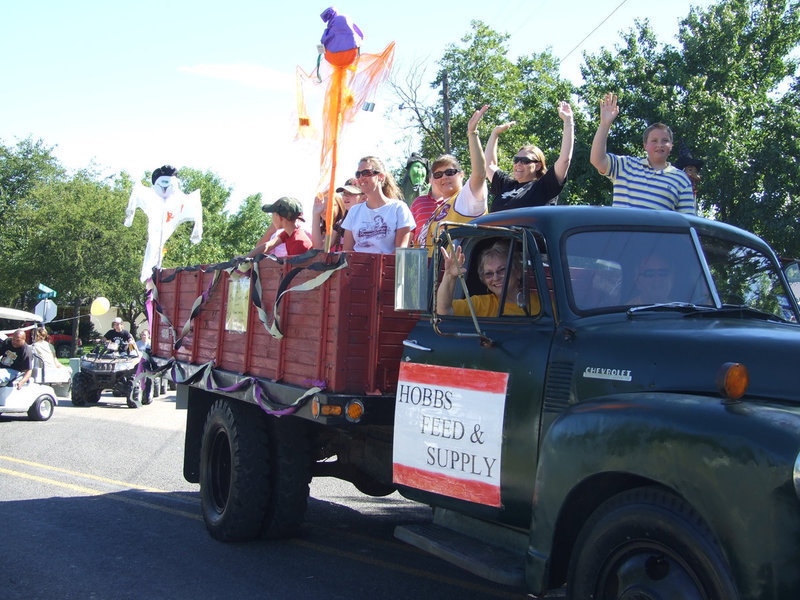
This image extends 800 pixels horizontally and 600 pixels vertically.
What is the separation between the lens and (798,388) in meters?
2.94

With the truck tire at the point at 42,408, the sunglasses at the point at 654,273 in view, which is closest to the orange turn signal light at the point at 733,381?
the sunglasses at the point at 654,273

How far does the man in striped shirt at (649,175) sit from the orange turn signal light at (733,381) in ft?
7.65

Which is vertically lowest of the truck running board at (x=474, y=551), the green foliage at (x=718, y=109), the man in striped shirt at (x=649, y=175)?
the truck running board at (x=474, y=551)

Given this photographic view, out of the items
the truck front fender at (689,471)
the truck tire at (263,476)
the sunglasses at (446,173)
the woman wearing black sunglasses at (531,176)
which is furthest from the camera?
the sunglasses at (446,173)

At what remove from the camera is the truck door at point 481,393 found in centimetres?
371

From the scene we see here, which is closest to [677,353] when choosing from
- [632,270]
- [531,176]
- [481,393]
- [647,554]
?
[632,270]

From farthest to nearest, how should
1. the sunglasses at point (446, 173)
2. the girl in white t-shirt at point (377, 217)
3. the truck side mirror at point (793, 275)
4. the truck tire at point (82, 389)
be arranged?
1. the truck tire at point (82, 389)
2. the sunglasses at point (446, 173)
3. the girl in white t-shirt at point (377, 217)
4. the truck side mirror at point (793, 275)

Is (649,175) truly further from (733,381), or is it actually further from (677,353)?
(733,381)

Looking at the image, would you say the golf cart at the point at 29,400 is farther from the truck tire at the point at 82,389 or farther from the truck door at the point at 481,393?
the truck door at the point at 481,393

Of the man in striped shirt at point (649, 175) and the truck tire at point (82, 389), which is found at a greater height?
the man in striped shirt at point (649, 175)

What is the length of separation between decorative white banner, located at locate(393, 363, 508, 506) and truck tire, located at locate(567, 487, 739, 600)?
27.9 inches

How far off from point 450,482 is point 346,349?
1109 mm

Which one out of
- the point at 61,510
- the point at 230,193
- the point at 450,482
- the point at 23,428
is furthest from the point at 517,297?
the point at 230,193

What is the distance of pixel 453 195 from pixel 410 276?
7.82 ft
